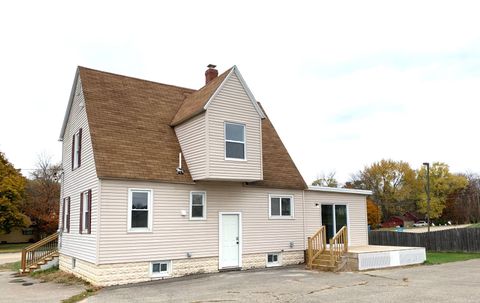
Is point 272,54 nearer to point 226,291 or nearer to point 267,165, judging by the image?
point 267,165

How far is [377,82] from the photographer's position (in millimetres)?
19719

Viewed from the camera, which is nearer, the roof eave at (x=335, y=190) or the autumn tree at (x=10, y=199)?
the roof eave at (x=335, y=190)

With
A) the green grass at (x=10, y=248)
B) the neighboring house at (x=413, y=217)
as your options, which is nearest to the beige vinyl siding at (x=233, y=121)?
the green grass at (x=10, y=248)

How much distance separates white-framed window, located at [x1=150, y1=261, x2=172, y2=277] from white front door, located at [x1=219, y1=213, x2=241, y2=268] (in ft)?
7.42

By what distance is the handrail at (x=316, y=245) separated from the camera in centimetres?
1717

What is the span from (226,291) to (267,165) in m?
7.87

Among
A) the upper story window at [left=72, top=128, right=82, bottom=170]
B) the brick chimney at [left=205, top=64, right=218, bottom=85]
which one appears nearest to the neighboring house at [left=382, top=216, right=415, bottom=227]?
the brick chimney at [left=205, top=64, right=218, bottom=85]

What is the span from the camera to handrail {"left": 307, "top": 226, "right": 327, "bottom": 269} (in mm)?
17172

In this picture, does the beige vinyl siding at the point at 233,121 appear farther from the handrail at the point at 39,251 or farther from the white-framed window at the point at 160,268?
the handrail at the point at 39,251

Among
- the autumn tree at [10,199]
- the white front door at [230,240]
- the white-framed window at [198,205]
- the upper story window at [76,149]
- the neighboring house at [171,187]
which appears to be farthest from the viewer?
the autumn tree at [10,199]

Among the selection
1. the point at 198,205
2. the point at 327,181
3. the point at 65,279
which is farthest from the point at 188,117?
the point at 327,181

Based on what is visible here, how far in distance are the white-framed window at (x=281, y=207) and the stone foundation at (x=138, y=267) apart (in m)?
1.63

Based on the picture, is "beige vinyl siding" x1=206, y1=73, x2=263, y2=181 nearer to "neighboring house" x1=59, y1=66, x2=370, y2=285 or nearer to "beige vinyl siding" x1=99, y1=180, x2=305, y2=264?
"neighboring house" x1=59, y1=66, x2=370, y2=285

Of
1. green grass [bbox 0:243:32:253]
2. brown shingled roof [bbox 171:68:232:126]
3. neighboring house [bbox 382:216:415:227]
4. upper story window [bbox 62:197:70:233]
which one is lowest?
green grass [bbox 0:243:32:253]
